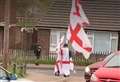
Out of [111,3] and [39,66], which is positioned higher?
[111,3]

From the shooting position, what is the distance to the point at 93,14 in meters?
43.4

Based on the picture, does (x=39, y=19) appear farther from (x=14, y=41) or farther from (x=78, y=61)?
(x=78, y=61)

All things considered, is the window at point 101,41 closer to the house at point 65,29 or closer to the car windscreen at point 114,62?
the house at point 65,29

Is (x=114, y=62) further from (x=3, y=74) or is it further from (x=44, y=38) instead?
(x=44, y=38)

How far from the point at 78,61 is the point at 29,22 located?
4891 millimetres

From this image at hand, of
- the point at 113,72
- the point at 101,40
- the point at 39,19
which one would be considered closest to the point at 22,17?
the point at 39,19

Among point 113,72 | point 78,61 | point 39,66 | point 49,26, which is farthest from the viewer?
point 49,26

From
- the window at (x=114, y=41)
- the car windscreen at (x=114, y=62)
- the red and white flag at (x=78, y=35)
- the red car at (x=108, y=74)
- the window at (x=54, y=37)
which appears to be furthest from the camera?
the window at (x=114, y=41)

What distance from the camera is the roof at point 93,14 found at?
42375mm

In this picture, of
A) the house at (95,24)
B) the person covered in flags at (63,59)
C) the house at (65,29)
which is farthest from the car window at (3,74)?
the house at (95,24)

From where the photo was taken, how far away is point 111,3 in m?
44.1

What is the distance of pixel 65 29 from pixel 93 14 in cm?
279

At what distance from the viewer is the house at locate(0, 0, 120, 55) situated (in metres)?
42.2

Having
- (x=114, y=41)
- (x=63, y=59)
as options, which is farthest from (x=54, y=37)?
(x=63, y=59)
